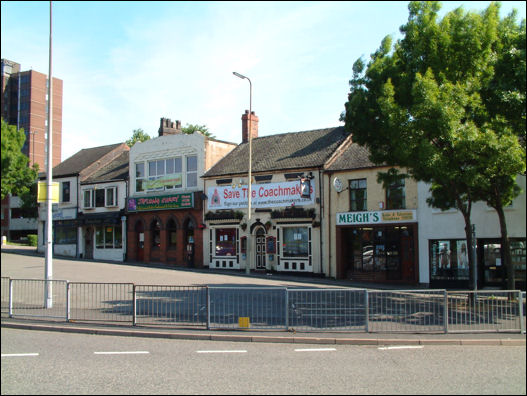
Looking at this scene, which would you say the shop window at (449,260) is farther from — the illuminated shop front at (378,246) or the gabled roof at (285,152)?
the gabled roof at (285,152)

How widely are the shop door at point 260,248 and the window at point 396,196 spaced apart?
8362 millimetres

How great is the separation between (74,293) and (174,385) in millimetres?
8289

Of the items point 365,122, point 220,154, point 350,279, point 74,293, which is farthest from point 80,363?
point 220,154

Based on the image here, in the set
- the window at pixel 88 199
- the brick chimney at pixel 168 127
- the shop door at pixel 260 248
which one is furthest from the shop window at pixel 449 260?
the window at pixel 88 199

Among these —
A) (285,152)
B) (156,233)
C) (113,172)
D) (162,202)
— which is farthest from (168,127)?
(285,152)

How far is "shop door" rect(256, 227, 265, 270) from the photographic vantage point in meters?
30.3

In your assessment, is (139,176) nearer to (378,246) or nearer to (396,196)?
(378,246)

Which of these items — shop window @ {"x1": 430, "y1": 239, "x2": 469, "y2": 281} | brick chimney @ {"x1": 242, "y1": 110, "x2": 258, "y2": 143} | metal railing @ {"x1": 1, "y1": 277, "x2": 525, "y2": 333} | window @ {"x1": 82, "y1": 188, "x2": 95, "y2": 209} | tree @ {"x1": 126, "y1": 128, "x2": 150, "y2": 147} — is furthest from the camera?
tree @ {"x1": 126, "y1": 128, "x2": 150, "y2": 147}

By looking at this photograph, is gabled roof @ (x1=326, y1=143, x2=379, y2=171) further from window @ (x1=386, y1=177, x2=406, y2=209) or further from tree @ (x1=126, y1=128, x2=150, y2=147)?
tree @ (x1=126, y1=128, x2=150, y2=147)

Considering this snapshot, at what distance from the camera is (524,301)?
11.9 meters

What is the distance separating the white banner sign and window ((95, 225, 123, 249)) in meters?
9.55

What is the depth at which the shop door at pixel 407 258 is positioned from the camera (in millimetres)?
24750

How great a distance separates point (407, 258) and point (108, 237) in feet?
77.4

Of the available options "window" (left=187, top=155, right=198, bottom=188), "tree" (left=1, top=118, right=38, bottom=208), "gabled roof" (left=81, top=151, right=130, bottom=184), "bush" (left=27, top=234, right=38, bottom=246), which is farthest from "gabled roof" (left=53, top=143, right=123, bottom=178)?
"tree" (left=1, top=118, right=38, bottom=208)
